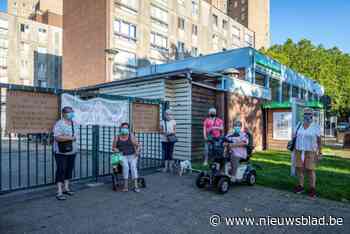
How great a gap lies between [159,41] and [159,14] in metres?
2.83

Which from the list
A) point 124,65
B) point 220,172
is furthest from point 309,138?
point 124,65

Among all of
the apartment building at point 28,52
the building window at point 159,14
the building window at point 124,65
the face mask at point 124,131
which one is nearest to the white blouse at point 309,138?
the face mask at point 124,131

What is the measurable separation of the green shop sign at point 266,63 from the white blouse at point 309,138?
1035 centimetres

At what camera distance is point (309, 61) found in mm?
26922

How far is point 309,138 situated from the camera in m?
5.59

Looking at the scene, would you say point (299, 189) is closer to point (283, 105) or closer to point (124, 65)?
point (283, 105)

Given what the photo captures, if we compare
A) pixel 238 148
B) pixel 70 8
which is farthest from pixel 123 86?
pixel 70 8

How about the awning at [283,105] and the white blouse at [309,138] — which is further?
the awning at [283,105]

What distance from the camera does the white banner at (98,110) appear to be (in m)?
6.01

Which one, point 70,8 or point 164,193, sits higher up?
point 70,8

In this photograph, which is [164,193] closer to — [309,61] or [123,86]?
[123,86]

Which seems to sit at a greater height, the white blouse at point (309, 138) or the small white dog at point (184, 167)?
the white blouse at point (309, 138)

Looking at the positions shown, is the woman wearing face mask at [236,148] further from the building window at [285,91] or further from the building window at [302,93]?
the building window at [302,93]

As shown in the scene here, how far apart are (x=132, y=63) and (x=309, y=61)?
56.6 feet
